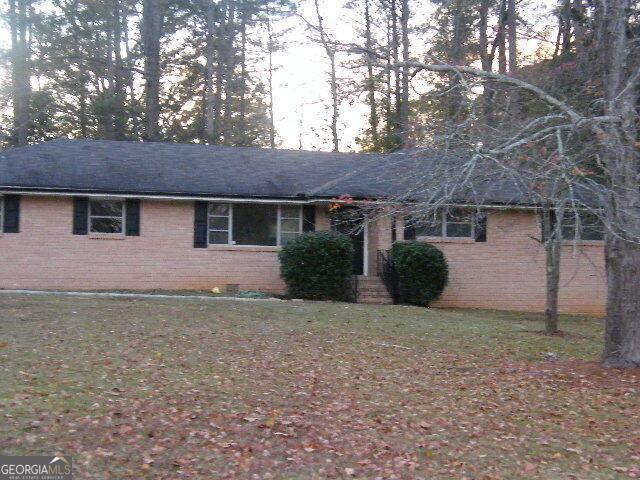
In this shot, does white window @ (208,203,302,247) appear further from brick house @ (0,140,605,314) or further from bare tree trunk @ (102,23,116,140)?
bare tree trunk @ (102,23,116,140)

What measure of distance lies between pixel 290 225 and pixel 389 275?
3.28 meters

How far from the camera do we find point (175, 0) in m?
36.9

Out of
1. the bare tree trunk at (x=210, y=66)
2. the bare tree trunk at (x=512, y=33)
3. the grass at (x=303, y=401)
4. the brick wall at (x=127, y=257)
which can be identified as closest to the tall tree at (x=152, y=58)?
the bare tree trunk at (x=210, y=66)

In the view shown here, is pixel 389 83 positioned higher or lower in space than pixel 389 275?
higher

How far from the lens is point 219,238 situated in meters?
22.5

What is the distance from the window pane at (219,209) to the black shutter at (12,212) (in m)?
5.13

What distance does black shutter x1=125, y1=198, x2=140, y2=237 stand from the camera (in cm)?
2186

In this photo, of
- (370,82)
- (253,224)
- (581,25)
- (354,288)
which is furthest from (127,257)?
(581,25)

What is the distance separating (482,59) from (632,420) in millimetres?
15630

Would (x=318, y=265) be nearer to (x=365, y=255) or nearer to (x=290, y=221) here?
(x=365, y=255)

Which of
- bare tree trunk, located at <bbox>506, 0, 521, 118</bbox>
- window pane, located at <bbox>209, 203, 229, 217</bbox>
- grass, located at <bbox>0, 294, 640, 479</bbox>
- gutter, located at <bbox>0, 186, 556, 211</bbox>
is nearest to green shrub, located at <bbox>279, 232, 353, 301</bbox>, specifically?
gutter, located at <bbox>0, 186, 556, 211</bbox>

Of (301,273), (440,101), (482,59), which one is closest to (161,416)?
(440,101)

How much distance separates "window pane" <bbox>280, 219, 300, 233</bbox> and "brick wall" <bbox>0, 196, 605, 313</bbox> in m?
0.69

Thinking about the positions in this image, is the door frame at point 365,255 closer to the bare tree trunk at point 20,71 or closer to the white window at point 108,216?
the white window at point 108,216
